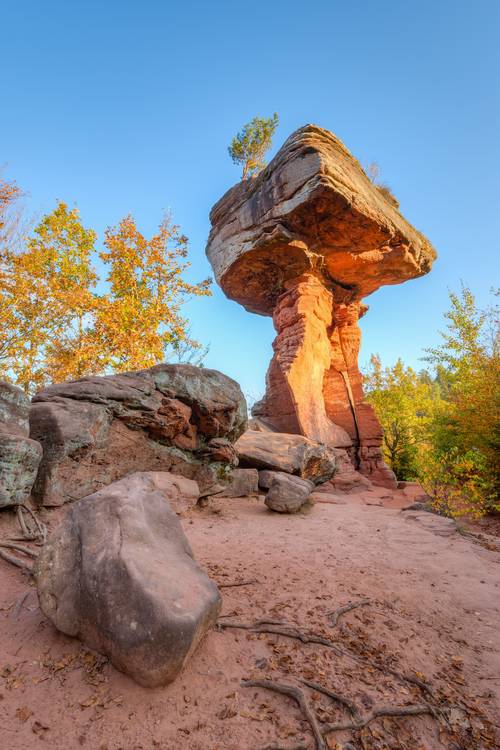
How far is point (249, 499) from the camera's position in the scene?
7.80 meters

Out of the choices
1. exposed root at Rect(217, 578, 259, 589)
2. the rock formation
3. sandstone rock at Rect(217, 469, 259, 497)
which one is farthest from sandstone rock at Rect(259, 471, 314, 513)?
the rock formation

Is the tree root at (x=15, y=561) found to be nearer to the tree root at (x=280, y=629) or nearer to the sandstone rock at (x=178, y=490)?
the tree root at (x=280, y=629)

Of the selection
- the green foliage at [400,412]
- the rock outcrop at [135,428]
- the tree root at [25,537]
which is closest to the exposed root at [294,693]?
the tree root at [25,537]

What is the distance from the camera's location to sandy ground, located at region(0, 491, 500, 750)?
169 centimetres

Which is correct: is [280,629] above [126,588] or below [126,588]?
below

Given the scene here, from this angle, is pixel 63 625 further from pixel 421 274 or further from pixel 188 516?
pixel 421 274

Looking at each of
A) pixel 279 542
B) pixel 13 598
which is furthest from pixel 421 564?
pixel 13 598

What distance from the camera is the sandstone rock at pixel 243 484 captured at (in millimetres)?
7754

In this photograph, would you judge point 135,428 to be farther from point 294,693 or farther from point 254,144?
→ point 254,144

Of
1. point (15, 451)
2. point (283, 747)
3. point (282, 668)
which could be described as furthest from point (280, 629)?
point (15, 451)

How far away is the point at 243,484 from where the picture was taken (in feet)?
26.2

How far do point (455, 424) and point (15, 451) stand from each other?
13.6 m

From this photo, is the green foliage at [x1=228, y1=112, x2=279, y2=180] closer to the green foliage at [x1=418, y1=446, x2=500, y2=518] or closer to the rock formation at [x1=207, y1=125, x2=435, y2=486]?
the rock formation at [x1=207, y1=125, x2=435, y2=486]

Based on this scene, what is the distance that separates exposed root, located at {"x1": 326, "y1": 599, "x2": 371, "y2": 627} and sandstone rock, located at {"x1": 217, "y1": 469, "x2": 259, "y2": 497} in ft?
15.0
